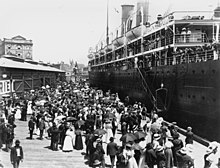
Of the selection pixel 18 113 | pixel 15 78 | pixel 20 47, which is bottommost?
pixel 18 113

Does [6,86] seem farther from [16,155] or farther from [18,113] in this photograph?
[16,155]

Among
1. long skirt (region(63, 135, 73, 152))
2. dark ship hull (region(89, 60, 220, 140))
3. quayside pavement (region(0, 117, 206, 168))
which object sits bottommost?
quayside pavement (region(0, 117, 206, 168))

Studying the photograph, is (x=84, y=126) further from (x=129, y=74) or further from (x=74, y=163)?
(x=129, y=74)

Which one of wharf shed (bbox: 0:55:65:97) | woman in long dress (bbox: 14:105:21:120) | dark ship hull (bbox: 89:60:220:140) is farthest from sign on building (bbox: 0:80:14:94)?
dark ship hull (bbox: 89:60:220:140)

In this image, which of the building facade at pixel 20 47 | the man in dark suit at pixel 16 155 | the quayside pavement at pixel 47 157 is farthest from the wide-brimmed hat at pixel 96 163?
the building facade at pixel 20 47

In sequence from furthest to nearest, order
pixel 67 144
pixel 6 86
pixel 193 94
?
pixel 6 86 → pixel 193 94 → pixel 67 144

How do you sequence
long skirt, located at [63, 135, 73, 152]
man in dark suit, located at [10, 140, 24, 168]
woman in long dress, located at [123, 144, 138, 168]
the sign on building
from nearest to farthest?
1. woman in long dress, located at [123, 144, 138, 168]
2. man in dark suit, located at [10, 140, 24, 168]
3. long skirt, located at [63, 135, 73, 152]
4. the sign on building

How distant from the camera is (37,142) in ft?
44.4

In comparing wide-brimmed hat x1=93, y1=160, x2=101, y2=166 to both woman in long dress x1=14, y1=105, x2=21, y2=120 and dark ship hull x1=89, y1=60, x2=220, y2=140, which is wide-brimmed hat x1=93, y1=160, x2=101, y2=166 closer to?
dark ship hull x1=89, y1=60, x2=220, y2=140

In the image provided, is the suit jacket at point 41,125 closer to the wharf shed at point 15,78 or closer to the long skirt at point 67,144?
the long skirt at point 67,144

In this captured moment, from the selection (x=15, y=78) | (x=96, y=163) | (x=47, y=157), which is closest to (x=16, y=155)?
(x=47, y=157)

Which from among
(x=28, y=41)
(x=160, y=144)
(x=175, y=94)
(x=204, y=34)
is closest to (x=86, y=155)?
(x=160, y=144)

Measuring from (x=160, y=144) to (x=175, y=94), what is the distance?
31.1 feet

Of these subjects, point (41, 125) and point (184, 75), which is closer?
point (41, 125)
